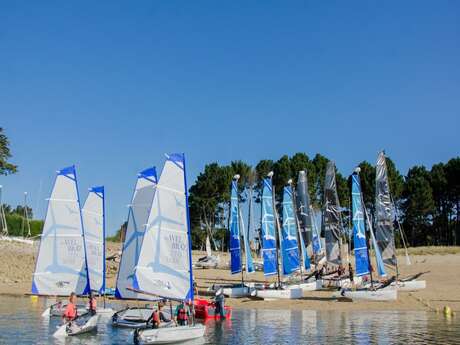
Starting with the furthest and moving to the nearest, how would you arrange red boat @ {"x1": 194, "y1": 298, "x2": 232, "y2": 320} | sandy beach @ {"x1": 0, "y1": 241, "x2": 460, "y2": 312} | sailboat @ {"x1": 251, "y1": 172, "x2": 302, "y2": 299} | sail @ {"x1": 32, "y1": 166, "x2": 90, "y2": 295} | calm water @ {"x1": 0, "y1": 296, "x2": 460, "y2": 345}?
sailboat @ {"x1": 251, "y1": 172, "x2": 302, "y2": 299} < sandy beach @ {"x1": 0, "y1": 241, "x2": 460, "y2": 312} < red boat @ {"x1": 194, "y1": 298, "x2": 232, "y2": 320} < sail @ {"x1": 32, "y1": 166, "x2": 90, "y2": 295} < calm water @ {"x1": 0, "y1": 296, "x2": 460, "y2": 345}

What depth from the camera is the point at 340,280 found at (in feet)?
157

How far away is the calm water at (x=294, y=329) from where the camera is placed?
944 inches

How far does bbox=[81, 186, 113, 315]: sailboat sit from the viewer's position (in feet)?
114

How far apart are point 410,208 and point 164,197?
229 feet

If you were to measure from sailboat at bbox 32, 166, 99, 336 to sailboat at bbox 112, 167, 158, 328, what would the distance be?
7.50ft

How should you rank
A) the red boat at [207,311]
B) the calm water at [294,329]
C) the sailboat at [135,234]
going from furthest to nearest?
the red boat at [207,311] < the sailboat at [135,234] < the calm water at [294,329]

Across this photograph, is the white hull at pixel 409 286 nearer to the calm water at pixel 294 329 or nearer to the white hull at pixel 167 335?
the calm water at pixel 294 329

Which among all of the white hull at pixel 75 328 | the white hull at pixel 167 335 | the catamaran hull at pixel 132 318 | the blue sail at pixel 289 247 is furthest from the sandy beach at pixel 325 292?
the white hull at pixel 167 335

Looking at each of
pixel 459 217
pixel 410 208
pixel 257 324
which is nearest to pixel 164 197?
pixel 257 324

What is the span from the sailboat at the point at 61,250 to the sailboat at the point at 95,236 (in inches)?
201

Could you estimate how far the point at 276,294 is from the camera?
135 ft

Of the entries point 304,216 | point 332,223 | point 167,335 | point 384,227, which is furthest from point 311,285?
point 167,335

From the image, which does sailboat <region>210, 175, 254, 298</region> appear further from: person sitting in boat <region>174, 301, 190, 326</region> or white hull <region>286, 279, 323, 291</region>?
person sitting in boat <region>174, 301, 190, 326</region>

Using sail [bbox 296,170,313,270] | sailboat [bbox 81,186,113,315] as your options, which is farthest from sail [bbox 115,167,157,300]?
sail [bbox 296,170,313,270]
